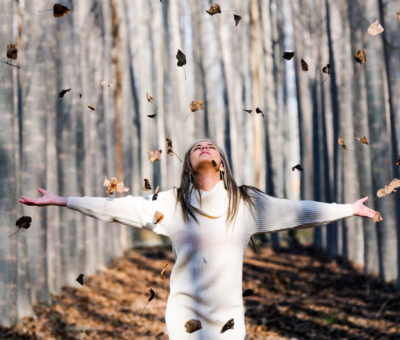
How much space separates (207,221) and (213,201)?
0.41ft

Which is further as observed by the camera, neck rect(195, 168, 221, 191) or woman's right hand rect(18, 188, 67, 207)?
neck rect(195, 168, 221, 191)

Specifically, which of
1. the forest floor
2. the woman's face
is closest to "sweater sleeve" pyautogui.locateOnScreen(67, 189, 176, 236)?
the woman's face

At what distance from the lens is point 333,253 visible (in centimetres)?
→ 1201

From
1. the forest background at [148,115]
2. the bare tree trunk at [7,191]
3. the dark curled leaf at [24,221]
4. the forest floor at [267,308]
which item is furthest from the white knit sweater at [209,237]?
the bare tree trunk at [7,191]

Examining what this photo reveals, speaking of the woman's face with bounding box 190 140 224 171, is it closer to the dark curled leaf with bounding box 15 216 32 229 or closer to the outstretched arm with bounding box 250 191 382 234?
the outstretched arm with bounding box 250 191 382 234

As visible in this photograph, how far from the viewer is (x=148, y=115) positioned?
336cm

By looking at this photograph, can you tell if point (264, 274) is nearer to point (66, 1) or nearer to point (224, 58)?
point (66, 1)

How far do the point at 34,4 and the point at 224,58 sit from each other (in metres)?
12.3

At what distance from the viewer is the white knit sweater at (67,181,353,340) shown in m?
2.98

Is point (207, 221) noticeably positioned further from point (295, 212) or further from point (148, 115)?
point (148, 115)

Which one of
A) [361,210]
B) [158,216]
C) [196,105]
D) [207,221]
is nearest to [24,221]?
[158,216]

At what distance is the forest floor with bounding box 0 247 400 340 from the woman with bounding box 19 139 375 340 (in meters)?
1.06

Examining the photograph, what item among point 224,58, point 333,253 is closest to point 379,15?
point 333,253

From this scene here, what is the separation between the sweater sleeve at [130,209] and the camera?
3.10 meters
